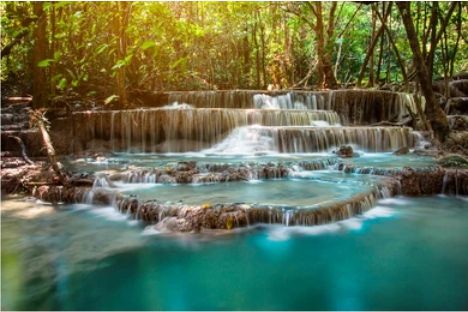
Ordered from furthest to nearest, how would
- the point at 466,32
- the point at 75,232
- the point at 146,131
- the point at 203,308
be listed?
the point at 466,32 → the point at 146,131 → the point at 75,232 → the point at 203,308

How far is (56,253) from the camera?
4.73m

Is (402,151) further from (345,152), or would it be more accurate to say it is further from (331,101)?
(331,101)

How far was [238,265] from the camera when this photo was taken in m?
4.36

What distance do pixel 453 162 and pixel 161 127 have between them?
736cm

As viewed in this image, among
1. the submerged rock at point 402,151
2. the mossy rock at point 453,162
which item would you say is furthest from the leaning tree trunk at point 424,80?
the mossy rock at point 453,162

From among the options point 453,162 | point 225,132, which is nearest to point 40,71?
point 225,132

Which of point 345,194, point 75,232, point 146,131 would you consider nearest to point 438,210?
point 345,194

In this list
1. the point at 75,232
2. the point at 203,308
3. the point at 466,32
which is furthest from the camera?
the point at 466,32

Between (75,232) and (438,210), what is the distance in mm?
5127

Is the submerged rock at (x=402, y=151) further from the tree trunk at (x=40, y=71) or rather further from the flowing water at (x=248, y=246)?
the tree trunk at (x=40, y=71)

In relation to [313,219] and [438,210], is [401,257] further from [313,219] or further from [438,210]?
[438,210]

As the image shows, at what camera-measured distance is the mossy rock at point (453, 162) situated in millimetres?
7966

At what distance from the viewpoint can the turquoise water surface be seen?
144 inches

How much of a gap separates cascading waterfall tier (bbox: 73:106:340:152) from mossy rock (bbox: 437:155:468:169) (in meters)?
5.50
